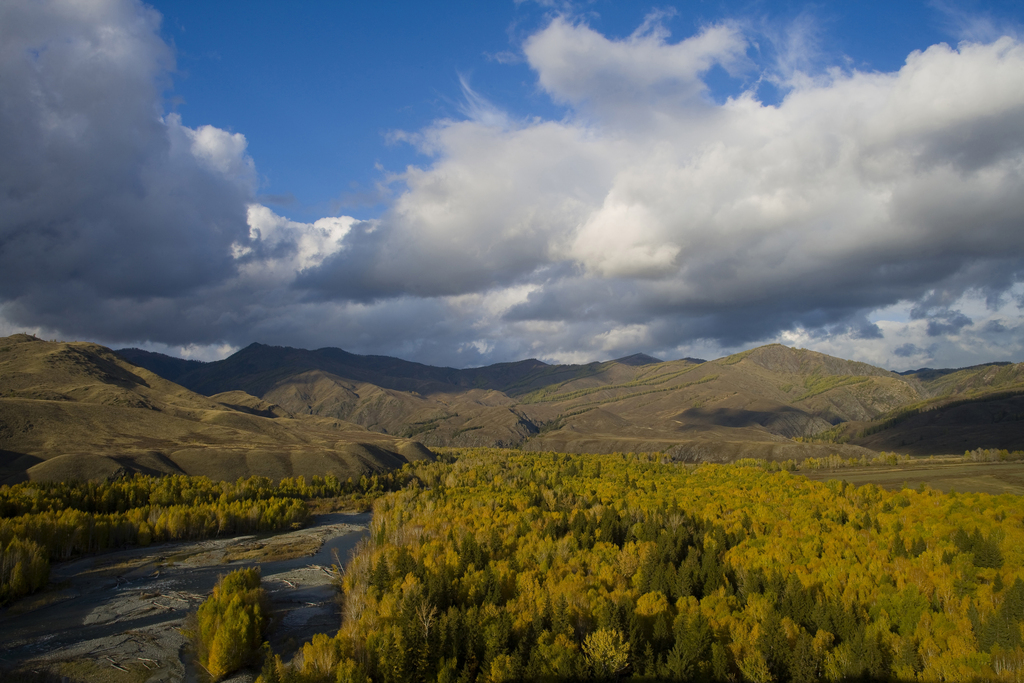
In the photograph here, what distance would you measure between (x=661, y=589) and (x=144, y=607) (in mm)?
42093

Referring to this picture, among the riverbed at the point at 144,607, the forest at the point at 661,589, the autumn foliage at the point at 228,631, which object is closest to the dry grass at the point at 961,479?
the forest at the point at 661,589

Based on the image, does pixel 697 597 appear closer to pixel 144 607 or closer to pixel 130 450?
pixel 144 607

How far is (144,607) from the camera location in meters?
44.4

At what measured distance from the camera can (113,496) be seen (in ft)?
274

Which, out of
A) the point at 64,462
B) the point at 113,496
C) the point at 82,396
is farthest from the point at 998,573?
the point at 82,396

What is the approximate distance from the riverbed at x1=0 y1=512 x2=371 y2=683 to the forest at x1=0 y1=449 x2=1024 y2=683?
2.98 m

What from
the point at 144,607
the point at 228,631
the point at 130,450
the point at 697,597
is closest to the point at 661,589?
the point at 697,597

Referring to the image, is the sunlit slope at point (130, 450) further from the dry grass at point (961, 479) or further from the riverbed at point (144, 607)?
the dry grass at point (961, 479)

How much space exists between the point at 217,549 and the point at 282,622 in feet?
111

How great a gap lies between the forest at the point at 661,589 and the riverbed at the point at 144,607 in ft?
9.79

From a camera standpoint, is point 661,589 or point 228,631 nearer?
point 228,631

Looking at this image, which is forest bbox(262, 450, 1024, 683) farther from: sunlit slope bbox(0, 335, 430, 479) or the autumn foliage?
sunlit slope bbox(0, 335, 430, 479)

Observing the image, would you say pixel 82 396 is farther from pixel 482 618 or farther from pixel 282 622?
pixel 482 618

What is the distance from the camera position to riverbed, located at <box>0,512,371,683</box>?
3350 cm
